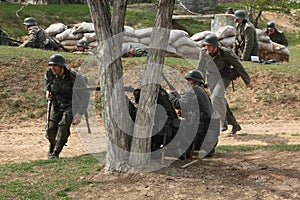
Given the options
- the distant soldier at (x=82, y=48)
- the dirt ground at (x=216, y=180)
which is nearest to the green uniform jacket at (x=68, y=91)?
the dirt ground at (x=216, y=180)

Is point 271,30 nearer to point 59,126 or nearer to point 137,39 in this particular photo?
point 137,39

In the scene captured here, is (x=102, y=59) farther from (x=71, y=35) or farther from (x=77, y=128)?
(x=71, y=35)

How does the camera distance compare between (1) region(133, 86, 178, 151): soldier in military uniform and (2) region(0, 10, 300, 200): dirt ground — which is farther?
(1) region(133, 86, 178, 151): soldier in military uniform

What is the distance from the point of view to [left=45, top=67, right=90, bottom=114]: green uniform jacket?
8.99 m

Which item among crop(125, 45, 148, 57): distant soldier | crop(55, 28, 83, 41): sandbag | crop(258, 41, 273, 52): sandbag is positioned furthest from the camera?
crop(55, 28, 83, 41): sandbag

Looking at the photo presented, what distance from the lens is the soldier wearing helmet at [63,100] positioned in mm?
8969

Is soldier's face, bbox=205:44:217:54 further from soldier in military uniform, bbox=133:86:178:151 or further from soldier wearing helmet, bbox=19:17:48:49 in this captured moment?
soldier wearing helmet, bbox=19:17:48:49

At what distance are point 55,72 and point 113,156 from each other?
248cm

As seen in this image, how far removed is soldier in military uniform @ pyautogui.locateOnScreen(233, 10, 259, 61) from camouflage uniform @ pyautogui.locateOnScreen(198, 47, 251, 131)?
295 cm

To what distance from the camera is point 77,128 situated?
12.2 m

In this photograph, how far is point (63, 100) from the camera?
9.07m

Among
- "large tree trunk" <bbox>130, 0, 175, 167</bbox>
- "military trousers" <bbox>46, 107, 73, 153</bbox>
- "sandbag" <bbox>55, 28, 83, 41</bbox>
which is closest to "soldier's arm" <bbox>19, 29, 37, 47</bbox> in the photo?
"sandbag" <bbox>55, 28, 83, 41</bbox>

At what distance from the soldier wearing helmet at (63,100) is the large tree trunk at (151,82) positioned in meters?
2.16

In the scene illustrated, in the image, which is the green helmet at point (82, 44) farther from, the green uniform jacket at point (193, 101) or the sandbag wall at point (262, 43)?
the green uniform jacket at point (193, 101)
